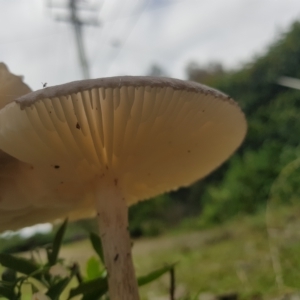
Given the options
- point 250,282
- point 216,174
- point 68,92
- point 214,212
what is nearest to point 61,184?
point 68,92

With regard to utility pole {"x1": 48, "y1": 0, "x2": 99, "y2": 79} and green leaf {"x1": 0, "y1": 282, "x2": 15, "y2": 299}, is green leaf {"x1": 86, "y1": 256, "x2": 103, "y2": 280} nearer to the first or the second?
green leaf {"x1": 0, "y1": 282, "x2": 15, "y2": 299}

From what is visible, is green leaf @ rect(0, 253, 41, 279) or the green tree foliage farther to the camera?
the green tree foliage

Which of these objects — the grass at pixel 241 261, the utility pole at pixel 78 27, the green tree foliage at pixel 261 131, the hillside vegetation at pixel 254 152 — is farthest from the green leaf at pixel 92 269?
the utility pole at pixel 78 27

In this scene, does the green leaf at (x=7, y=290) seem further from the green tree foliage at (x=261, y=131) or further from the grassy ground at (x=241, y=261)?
the green tree foliage at (x=261, y=131)

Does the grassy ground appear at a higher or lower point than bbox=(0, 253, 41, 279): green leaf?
lower

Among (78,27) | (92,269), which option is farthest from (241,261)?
(78,27)

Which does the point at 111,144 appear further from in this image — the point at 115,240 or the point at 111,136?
the point at 115,240

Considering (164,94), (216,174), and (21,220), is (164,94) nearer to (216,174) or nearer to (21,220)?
(21,220)

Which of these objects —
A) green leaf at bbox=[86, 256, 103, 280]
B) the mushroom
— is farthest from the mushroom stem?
green leaf at bbox=[86, 256, 103, 280]
